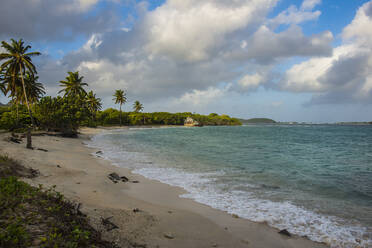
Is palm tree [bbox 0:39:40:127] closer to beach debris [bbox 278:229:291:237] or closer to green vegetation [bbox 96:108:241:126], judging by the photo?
beach debris [bbox 278:229:291:237]

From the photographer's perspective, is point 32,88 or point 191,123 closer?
point 32,88

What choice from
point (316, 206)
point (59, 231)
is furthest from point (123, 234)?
point (316, 206)

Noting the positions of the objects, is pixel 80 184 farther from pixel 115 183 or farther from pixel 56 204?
pixel 56 204

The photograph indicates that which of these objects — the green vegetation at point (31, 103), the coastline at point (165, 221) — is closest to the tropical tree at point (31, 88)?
the green vegetation at point (31, 103)

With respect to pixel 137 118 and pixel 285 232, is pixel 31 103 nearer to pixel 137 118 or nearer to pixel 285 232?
pixel 285 232

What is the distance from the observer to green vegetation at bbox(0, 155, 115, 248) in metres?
3.09

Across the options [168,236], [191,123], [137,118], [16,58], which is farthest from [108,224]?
[191,123]

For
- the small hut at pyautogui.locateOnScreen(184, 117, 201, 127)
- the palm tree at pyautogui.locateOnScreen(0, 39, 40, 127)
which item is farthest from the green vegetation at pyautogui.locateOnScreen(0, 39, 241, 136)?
the small hut at pyautogui.locateOnScreen(184, 117, 201, 127)

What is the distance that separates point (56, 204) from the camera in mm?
4645

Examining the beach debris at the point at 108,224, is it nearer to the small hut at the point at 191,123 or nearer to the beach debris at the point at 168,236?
the beach debris at the point at 168,236

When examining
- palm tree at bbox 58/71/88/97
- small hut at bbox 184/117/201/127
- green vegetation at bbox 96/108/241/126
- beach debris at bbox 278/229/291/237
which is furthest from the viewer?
small hut at bbox 184/117/201/127

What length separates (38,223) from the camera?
3.67 m

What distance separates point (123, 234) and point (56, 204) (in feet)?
5.48

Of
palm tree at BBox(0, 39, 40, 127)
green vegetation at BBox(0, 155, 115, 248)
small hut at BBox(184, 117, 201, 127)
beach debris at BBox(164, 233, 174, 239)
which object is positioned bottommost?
beach debris at BBox(164, 233, 174, 239)
